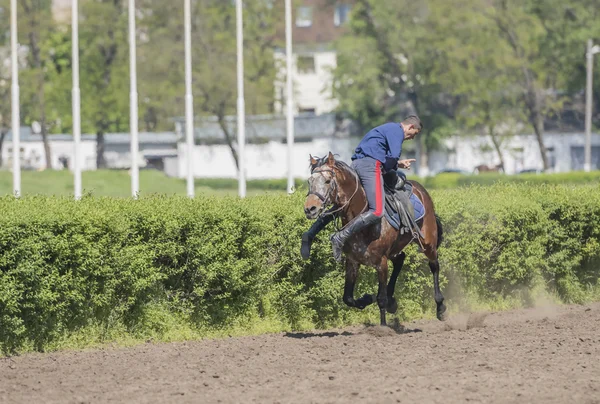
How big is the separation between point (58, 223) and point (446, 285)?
608cm

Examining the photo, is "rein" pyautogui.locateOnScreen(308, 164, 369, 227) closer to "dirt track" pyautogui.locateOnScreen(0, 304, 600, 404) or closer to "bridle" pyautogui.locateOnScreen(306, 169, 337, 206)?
"bridle" pyautogui.locateOnScreen(306, 169, 337, 206)

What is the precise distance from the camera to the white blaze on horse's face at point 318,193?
12062mm

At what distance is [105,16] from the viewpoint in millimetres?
68688

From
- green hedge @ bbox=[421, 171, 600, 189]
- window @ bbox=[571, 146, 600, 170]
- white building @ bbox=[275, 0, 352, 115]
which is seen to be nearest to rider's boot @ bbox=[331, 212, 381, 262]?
green hedge @ bbox=[421, 171, 600, 189]

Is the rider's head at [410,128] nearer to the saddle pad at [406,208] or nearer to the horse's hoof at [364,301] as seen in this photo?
the saddle pad at [406,208]

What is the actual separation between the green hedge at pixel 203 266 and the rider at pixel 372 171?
0.84 metres

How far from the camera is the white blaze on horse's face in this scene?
12.1m

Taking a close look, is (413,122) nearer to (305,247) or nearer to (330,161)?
(330,161)

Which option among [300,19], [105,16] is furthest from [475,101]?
[300,19]

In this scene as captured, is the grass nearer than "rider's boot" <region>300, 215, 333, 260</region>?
No

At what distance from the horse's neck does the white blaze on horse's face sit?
0.94 ft

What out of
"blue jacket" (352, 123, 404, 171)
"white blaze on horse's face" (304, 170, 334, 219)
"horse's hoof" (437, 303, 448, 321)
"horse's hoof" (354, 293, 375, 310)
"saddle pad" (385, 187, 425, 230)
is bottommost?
"horse's hoof" (437, 303, 448, 321)

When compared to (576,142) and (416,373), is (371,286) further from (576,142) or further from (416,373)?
(576,142)

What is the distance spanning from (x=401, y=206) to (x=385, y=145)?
77cm
